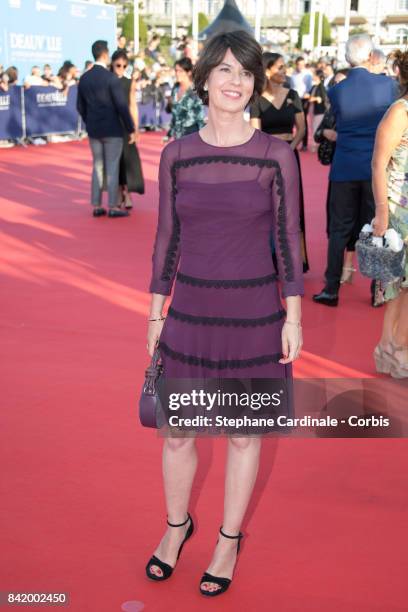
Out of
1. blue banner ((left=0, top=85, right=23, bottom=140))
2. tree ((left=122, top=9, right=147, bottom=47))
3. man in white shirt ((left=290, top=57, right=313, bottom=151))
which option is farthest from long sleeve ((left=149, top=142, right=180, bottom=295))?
tree ((left=122, top=9, right=147, bottom=47))

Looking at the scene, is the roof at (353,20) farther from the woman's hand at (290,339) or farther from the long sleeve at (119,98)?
the woman's hand at (290,339)

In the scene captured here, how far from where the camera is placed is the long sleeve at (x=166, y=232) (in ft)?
9.50

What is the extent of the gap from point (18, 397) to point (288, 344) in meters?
2.35

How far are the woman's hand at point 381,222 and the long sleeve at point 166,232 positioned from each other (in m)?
2.08

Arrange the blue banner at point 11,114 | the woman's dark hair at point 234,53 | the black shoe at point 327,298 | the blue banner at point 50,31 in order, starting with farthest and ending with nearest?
the blue banner at point 50,31 < the blue banner at point 11,114 < the black shoe at point 327,298 < the woman's dark hair at point 234,53

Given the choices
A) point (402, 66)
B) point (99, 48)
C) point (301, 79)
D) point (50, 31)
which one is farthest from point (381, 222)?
point (50, 31)

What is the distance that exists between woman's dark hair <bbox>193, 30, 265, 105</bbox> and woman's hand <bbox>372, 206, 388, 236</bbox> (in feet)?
6.75

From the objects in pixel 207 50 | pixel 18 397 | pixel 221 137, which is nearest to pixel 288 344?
pixel 221 137

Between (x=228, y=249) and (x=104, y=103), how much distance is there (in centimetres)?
769

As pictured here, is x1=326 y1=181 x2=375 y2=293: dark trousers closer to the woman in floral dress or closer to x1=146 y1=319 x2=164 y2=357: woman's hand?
the woman in floral dress

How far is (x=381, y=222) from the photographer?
4.81 metres

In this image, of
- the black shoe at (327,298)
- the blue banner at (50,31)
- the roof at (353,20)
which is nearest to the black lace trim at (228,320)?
the black shoe at (327,298)

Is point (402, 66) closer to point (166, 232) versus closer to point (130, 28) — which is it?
point (166, 232)

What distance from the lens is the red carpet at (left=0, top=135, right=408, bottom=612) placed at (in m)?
3.09
